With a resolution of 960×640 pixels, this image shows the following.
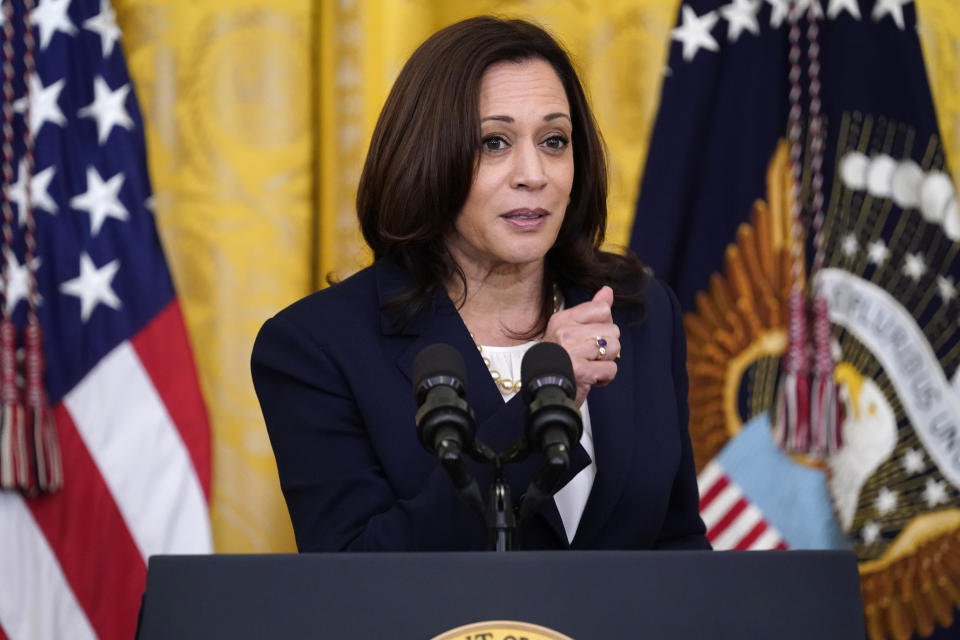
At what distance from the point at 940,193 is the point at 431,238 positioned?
1554 millimetres

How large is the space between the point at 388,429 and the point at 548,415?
0.61m

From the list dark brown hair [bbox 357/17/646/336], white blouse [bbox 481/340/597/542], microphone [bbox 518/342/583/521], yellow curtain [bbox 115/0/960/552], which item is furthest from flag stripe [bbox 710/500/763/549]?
microphone [bbox 518/342/583/521]

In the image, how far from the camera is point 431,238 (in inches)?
75.2

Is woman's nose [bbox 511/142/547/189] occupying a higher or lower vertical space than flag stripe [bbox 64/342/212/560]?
higher

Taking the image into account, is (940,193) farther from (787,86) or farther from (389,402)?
(389,402)

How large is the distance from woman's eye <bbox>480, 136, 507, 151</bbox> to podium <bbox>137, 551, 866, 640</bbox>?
0.92 metres

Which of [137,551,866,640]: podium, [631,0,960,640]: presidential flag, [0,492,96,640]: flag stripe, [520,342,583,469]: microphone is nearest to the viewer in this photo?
[137,551,866,640]: podium

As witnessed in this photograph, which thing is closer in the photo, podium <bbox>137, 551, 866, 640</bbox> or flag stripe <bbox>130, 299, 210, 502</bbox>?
podium <bbox>137, 551, 866, 640</bbox>

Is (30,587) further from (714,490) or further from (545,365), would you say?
(545,365)

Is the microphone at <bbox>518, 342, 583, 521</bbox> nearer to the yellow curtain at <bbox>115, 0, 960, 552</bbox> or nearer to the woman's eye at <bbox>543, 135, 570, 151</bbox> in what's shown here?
the woman's eye at <bbox>543, 135, 570, 151</bbox>

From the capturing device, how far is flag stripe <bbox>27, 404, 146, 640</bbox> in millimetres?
2662

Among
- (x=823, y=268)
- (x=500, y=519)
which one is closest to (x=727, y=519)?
(x=823, y=268)

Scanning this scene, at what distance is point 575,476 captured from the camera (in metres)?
1.76

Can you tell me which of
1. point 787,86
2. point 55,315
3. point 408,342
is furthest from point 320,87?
point 408,342
